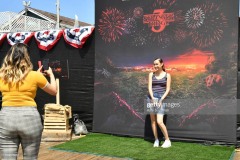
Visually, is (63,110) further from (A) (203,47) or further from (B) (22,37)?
(A) (203,47)

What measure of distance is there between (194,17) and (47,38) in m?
3.36

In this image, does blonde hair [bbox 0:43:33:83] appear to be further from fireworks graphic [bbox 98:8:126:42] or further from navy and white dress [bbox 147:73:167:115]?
fireworks graphic [bbox 98:8:126:42]

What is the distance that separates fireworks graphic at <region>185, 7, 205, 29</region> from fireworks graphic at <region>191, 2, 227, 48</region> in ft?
0.19

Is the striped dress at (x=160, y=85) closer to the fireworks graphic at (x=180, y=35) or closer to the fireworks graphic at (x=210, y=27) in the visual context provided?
the fireworks graphic at (x=180, y=35)

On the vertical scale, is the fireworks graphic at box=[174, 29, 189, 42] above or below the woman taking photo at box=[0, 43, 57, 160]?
above

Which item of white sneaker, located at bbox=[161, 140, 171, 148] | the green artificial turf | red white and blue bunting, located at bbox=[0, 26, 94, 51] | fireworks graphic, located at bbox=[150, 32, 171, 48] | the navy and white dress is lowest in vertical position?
the green artificial turf

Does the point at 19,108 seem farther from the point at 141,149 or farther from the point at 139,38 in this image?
the point at 139,38

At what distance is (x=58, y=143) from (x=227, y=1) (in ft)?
13.3

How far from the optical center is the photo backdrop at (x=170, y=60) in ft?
18.2

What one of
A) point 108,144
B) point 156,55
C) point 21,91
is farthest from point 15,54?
point 156,55

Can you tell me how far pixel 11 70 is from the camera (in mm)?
2609

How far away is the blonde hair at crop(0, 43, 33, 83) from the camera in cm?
259

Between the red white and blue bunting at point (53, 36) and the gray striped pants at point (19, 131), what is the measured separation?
426 centimetres

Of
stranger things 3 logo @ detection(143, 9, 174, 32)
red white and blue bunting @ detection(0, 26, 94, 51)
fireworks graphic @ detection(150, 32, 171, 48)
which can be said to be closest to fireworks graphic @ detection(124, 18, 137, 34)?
stranger things 3 logo @ detection(143, 9, 174, 32)
